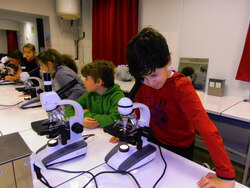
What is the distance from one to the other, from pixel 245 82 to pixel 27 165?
2.19 metres

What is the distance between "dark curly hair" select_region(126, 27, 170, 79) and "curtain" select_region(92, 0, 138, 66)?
2.34 metres

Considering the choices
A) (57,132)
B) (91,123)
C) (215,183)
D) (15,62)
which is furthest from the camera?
(15,62)

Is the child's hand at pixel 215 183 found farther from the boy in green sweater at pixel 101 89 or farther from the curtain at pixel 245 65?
the curtain at pixel 245 65

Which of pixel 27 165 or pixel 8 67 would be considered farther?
pixel 8 67

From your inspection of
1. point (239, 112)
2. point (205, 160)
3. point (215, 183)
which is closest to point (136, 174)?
point (215, 183)

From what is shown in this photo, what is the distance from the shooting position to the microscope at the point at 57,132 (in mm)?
716

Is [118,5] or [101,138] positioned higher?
[118,5]

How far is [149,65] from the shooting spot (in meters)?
0.75

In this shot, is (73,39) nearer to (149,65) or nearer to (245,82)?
(245,82)

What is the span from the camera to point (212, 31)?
6.98 ft

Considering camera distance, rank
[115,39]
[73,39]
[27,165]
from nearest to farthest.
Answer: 1. [27,165]
2. [115,39]
3. [73,39]

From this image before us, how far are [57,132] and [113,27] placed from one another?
280 cm

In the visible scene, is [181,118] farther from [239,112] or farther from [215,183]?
[239,112]

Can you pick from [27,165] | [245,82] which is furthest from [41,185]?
[245,82]
